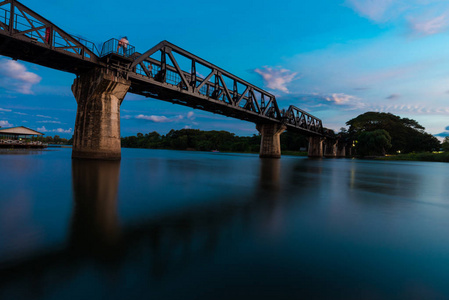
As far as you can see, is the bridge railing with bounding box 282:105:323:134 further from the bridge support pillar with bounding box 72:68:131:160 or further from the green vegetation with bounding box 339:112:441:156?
the bridge support pillar with bounding box 72:68:131:160

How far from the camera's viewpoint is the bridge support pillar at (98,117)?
23.1m

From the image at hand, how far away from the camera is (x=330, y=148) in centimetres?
10950

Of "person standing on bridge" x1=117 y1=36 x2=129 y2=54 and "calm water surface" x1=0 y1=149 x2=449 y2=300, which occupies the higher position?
"person standing on bridge" x1=117 y1=36 x2=129 y2=54

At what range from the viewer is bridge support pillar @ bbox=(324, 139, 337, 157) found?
356 feet

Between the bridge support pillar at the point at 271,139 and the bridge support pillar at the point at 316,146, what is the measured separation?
126 ft

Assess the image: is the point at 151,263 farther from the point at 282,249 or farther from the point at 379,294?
the point at 379,294

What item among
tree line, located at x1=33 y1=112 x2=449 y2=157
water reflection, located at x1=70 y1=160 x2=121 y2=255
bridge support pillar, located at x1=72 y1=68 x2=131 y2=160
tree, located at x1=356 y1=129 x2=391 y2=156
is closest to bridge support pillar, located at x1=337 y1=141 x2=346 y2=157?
tree line, located at x1=33 y1=112 x2=449 y2=157

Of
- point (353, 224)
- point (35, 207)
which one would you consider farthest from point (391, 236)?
point (35, 207)

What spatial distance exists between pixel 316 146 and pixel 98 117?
286 ft

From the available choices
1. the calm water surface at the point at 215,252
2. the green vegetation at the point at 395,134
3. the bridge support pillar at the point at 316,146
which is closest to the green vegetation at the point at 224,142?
the green vegetation at the point at 395,134

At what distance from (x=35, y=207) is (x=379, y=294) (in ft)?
24.9

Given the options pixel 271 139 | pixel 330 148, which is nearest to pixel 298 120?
pixel 271 139

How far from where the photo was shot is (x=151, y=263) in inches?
121

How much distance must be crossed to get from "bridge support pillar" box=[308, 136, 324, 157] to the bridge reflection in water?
94821 millimetres
